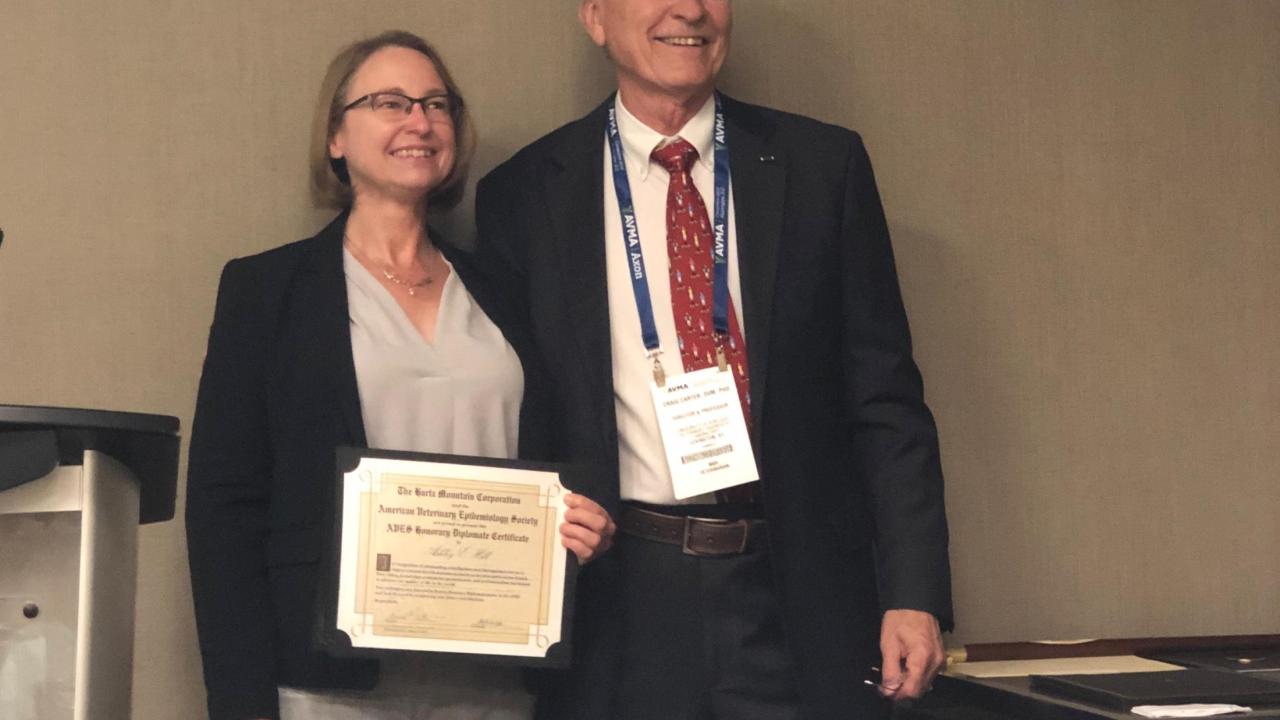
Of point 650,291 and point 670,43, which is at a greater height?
point 670,43

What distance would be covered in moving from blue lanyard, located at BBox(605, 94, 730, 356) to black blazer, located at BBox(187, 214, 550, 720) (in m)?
0.20

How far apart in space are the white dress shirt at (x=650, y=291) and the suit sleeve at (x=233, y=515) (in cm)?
55

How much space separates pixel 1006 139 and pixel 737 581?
1.42m

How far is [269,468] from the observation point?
7.25ft

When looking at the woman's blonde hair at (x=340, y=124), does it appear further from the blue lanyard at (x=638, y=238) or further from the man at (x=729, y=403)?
A: the blue lanyard at (x=638, y=238)

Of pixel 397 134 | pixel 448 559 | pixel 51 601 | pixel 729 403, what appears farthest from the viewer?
pixel 397 134

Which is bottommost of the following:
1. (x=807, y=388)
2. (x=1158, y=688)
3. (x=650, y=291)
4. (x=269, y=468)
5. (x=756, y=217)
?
(x=1158, y=688)

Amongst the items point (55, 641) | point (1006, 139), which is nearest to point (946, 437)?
point (1006, 139)

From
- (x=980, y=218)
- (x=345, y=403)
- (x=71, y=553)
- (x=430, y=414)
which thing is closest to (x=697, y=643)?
(x=430, y=414)

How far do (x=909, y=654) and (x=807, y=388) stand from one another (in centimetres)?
44

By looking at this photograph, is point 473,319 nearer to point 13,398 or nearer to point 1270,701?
point 13,398

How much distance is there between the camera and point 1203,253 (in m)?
3.26
